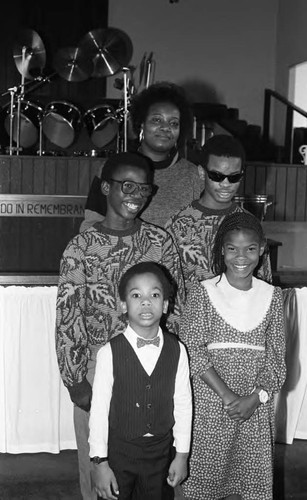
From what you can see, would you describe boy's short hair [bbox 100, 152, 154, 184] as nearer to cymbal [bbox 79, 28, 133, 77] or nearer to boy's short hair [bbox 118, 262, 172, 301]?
boy's short hair [bbox 118, 262, 172, 301]

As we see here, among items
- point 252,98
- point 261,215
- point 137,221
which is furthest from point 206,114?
point 137,221

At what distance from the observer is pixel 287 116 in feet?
31.5

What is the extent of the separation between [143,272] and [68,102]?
725 centimetres

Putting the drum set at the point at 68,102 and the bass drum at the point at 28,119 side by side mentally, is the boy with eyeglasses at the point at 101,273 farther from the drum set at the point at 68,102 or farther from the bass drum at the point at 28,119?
the bass drum at the point at 28,119

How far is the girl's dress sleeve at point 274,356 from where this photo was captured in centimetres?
228

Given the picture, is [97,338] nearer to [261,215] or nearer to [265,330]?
[265,330]

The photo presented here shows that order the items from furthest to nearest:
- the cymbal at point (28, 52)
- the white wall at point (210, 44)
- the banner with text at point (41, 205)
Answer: the white wall at point (210, 44) < the cymbal at point (28, 52) < the banner with text at point (41, 205)

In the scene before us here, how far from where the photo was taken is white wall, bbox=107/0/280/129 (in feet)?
34.3

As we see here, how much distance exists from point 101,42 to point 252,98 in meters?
2.41

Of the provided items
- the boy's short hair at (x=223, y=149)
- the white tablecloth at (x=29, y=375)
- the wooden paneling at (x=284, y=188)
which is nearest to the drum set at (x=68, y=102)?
the wooden paneling at (x=284, y=188)

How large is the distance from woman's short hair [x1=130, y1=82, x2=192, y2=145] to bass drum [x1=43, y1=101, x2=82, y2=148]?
6.26m

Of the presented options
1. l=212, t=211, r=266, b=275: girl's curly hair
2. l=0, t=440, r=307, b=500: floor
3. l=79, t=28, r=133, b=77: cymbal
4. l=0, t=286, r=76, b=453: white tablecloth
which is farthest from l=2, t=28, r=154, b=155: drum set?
l=212, t=211, r=266, b=275: girl's curly hair

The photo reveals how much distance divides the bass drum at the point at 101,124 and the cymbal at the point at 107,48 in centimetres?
84

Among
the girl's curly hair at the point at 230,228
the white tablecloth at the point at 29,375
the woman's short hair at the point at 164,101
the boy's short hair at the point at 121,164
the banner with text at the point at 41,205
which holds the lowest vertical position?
the white tablecloth at the point at 29,375
